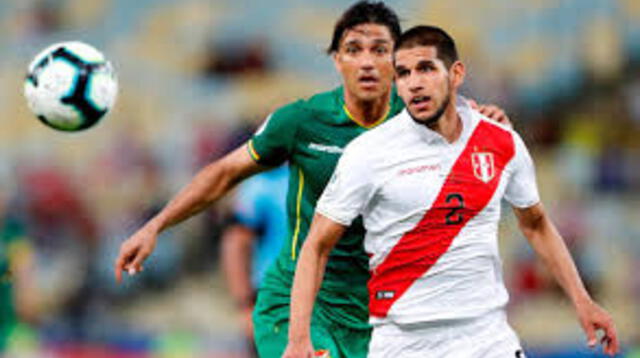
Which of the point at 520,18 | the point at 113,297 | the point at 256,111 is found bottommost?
the point at 113,297

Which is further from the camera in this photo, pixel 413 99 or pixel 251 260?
pixel 251 260

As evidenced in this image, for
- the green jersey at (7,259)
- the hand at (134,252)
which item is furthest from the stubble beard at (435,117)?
the green jersey at (7,259)

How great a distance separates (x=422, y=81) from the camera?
4.21m

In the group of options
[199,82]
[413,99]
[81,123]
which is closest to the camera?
[413,99]

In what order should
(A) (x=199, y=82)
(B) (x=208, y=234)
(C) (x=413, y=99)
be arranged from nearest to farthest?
(C) (x=413, y=99) → (B) (x=208, y=234) → (A) (x=199, y=82)

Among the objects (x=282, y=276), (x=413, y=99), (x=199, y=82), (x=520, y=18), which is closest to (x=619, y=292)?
(x=520, y=18)

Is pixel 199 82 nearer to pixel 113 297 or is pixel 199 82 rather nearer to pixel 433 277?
pixel 113 297

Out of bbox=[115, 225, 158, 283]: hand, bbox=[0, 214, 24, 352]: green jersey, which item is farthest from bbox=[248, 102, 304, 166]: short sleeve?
bbox=[0, 214, 24, 352]: green jersey

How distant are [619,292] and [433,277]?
271 inches

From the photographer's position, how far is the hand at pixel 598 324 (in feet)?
14.3

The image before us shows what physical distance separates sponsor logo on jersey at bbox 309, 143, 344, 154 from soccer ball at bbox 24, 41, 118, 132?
1170 mm

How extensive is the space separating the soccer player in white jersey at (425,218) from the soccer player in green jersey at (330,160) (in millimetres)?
540

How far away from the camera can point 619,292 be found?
10.6m

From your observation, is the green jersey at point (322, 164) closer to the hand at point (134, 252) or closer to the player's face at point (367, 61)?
the player's face at point (367, 61)
